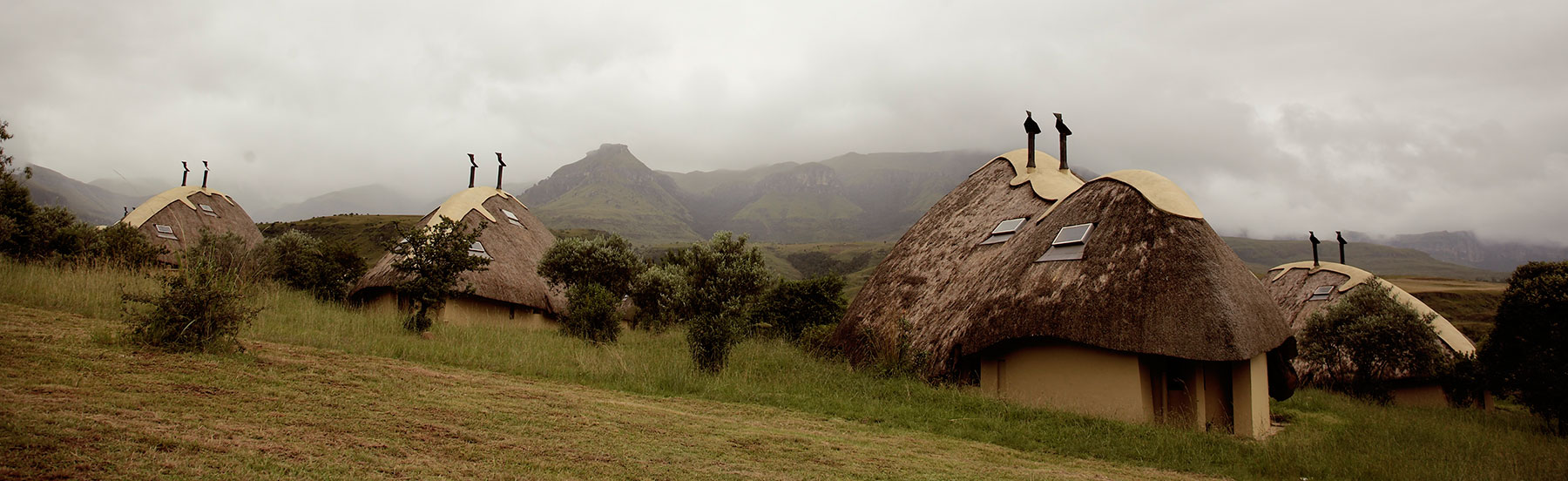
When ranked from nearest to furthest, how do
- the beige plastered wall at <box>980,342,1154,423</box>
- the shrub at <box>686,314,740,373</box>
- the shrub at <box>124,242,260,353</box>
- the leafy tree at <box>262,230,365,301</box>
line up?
the shrub at <box>124,242,260,353</box>
the beige plastered wall at <box>980,342,1154,423</box>
the shrub at <box>686,314,740,373</box>
the leafy tree at <box>262,230,365,301</box>

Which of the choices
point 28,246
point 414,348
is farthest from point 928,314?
point 28,246

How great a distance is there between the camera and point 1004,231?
16000 millimetres

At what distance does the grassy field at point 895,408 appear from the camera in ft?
28.7

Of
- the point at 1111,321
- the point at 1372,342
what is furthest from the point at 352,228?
the point at 1372,342

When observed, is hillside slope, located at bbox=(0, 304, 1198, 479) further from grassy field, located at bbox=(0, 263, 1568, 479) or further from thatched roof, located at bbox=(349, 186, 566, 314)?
thatched roof, located at bbox=(349, 186, 566, 314)

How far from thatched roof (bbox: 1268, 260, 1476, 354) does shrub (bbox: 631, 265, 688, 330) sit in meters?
18.6

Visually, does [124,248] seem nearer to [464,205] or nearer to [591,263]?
[464,205]

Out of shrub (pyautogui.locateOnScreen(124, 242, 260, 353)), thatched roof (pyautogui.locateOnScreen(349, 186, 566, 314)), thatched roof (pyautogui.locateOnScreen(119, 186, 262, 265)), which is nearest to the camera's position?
shrub (pyautogui.locateOnScreen(124, 242, 260, 353))

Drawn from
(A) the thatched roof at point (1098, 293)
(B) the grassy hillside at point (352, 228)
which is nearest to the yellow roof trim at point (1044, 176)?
(A) the thatched roof at point (1098, 293)

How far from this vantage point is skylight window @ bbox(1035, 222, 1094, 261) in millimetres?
12750

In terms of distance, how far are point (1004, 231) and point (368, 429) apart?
43.8 feet

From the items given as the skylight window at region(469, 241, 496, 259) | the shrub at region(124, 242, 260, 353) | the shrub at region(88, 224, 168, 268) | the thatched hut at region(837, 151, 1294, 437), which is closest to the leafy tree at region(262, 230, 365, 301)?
the shrub at region(88, 224, 168, 268)

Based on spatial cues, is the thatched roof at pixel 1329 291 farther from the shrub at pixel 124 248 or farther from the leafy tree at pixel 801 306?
the shrub at pixel 124 248

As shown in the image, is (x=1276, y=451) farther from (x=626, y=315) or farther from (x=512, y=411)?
(x=626, y=315)
